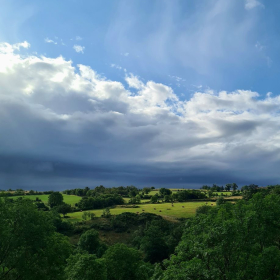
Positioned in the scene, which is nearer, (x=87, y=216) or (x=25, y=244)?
(x=25, y=244)

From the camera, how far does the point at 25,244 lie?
32156 millimetres

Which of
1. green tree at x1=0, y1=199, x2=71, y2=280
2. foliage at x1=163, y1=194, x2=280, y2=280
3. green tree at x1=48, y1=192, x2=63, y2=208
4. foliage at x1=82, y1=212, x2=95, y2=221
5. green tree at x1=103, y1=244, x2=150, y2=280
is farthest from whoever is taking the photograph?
green tree at x1=48, y1=192, x2=63, y2=208

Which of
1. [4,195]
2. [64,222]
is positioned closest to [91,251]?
[64,222]

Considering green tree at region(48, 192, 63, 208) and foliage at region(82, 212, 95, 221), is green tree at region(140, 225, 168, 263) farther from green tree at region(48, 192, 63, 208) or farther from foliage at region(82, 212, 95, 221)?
green tree at region(48, 192, 63, 208)

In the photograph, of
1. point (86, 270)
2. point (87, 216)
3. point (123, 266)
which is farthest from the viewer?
point (87, 216)

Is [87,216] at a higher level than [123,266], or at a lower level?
lower

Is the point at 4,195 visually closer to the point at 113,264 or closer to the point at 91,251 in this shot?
the point at 113,264

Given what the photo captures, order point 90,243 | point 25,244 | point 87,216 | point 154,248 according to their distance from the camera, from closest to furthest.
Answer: point 25,244, point 90,243, point 154,248, point 87,216

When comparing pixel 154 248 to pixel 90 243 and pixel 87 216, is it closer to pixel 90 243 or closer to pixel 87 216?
pixel 90 243

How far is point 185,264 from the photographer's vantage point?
88.1 ft

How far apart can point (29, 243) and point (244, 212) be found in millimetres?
31261

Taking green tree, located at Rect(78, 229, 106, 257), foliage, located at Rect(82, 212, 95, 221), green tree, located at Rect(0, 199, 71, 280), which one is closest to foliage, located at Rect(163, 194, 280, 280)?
green tree, located at Rect(0, 199, 71, 280)

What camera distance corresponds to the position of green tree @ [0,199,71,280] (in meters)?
31.2

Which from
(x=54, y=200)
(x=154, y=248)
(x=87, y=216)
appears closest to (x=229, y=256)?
(x=154, y=248)
